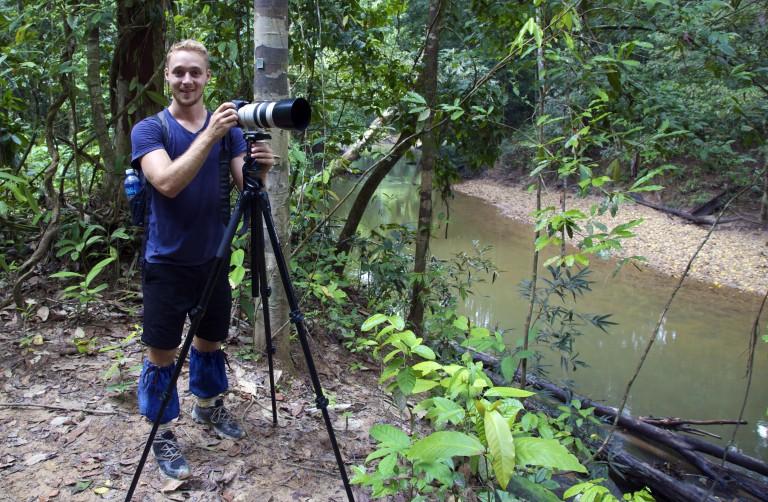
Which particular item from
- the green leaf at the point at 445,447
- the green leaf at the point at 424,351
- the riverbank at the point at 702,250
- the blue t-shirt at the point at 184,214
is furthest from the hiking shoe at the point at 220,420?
the riverbank at the point at 702,250

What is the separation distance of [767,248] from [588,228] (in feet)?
31.2

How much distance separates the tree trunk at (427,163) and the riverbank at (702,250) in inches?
171

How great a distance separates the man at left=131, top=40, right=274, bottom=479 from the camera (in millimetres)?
1522

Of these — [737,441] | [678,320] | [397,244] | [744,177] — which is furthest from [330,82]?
[744,177]

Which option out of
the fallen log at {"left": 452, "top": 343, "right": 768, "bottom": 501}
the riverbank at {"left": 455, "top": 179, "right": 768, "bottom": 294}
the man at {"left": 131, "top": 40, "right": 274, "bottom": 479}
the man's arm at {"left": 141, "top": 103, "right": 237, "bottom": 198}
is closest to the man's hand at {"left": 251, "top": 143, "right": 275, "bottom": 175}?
the man at {"left": 131, "top": 40, "right": 274, "bottom": 479}

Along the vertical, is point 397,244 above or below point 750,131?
below

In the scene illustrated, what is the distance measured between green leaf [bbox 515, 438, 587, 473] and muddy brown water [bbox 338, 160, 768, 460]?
2442mm

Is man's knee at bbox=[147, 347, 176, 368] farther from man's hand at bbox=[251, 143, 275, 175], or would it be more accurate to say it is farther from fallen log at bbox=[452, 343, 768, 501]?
fallen log at bbox=[452, 343, 768, 501]

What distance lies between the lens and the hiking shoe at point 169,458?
172cm

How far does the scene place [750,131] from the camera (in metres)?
2.62

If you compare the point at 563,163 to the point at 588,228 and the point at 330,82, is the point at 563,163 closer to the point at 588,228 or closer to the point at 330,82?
the point at 588,228

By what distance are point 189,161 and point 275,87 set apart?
2.39ft

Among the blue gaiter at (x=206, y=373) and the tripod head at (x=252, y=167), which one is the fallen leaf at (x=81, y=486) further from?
the tripod head at (x=252, y=167)

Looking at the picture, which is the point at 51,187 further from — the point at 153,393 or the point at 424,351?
the point at 424,351
